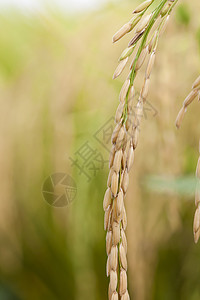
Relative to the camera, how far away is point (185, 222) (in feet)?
3.56

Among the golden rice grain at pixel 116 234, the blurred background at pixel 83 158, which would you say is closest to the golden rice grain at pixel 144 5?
the golden rice grain at pixel 116 234

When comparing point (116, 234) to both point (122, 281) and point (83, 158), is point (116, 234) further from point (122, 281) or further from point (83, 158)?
point (83, 158)

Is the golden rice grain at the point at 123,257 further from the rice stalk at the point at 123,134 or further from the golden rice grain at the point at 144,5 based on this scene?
the golden rice grain at the point at 144,5

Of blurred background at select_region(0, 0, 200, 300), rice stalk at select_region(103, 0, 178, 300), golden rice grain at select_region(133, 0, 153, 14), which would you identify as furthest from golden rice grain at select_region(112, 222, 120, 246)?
blurred background at select_region(0, 0, 200, 300)

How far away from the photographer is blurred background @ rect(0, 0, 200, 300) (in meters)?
1.04

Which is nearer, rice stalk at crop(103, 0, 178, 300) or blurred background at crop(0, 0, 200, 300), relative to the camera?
rice stalk at crop(103, 0, 178, 300)

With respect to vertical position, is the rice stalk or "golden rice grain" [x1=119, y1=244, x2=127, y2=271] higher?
the rice stalk

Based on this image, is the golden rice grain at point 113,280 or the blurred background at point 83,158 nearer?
the golden rice grain at point 113,280

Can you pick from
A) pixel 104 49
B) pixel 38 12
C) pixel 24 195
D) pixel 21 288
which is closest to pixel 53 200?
pixel 24 195

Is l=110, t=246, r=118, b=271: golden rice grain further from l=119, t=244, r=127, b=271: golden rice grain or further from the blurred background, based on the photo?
the blurred background

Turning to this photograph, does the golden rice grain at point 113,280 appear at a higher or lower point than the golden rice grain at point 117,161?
lower

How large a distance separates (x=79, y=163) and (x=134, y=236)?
18cm

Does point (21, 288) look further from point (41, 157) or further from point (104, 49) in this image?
point (104, 49)

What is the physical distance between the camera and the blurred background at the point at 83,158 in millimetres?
1043
